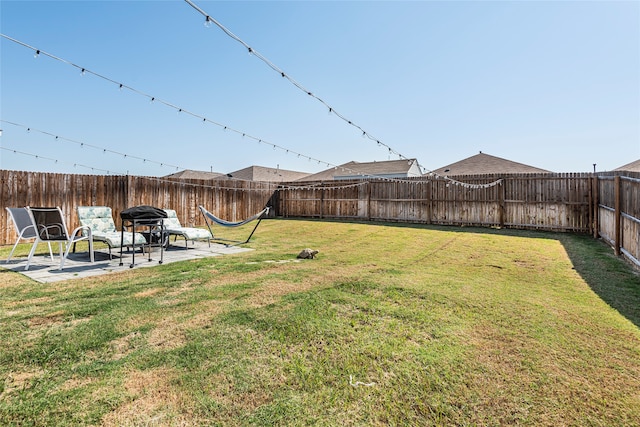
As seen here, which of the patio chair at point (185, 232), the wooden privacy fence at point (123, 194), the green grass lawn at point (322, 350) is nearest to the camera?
the green grass lawn at point (322, 350)

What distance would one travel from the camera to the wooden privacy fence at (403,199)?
6.98 meters

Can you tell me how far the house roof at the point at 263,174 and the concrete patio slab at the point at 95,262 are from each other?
710 inches

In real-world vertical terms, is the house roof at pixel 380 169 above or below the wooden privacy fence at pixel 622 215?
above

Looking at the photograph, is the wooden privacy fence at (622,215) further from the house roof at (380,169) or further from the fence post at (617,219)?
the house roof at (380,169)

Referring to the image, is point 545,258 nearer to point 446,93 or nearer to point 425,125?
point 446,93

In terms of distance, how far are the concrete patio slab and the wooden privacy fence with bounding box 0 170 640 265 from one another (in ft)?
12.0

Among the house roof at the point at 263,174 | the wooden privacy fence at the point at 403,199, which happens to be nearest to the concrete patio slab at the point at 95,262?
the wooden privacy fence at the point at 403,199

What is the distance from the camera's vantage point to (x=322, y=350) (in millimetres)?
2127

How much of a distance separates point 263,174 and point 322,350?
24741 mm

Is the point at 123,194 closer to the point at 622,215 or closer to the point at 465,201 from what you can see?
the point at 465,201

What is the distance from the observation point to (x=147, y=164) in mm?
10977

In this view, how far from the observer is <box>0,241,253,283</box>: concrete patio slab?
432 centimetres

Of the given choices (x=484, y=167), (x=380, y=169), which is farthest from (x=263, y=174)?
(x=484, y=167)

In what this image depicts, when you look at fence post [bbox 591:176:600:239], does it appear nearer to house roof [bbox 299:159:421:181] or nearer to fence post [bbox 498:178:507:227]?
fence post [bbox 498:178:507:227]
